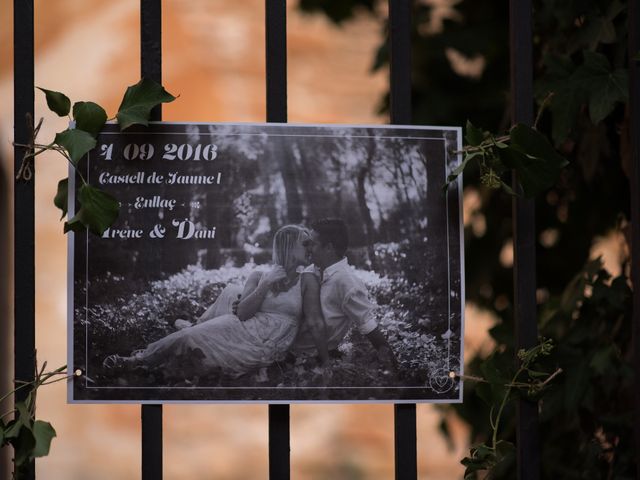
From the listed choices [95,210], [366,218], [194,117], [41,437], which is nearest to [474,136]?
[366,218]

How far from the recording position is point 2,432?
91 cm

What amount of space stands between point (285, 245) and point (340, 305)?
9cm

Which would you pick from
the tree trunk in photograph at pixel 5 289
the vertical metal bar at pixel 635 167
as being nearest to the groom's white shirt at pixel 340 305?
the vertical metal bar at pixel 635 167

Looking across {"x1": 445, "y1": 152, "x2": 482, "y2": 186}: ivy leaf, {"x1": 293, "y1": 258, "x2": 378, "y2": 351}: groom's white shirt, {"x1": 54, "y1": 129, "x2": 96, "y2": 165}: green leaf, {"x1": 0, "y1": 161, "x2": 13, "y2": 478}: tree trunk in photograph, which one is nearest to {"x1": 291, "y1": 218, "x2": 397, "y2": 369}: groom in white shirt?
{"x1": 293, "y1": 258, "x2": 378, "y2": 351}: groom's white shirt

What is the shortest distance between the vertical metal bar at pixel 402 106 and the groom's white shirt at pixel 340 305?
0.35ft

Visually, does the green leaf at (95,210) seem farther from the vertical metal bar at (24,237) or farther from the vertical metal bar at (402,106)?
the vertical metal bar at (402,106)

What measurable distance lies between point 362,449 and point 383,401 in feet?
7.37

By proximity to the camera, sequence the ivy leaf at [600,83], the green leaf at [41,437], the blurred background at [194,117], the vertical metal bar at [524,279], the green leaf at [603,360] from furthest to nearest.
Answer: the blurred background at [194,117]
the green leaf at [603,360]
the ivy leaf at [600,83]
the vertical metal bar at [524,279]
the green leaf at [41,437]

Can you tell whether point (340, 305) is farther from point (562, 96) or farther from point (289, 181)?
point (562, 96)

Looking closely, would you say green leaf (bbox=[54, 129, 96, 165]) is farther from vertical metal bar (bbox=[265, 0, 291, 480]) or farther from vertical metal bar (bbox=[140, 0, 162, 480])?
vertical metal bar (bbox=[265, 0, 291, 480])

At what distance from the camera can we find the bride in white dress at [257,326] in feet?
3.14

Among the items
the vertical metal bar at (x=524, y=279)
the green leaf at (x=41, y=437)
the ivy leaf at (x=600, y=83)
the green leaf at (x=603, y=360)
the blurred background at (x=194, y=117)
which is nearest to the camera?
the green leaf at (x=41, y=437)

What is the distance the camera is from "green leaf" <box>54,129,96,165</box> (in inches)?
35.8

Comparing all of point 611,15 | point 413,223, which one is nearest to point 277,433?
point 413,223
